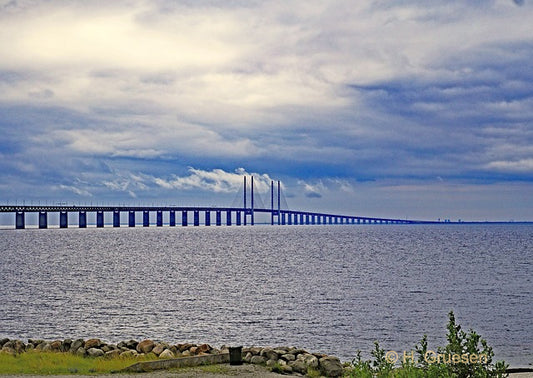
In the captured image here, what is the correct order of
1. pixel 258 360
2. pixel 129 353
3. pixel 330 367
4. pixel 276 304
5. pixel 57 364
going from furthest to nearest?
pixel 276 304, pixel 129 353, pixel 258 360, pixel 57 364, pixel 330 367

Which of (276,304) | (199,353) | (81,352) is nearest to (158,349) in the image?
(199,353)

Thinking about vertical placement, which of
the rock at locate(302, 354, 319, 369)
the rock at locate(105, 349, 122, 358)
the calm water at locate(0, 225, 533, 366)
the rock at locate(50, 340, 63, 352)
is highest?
the rock at locate(302, 354, 319, 369)

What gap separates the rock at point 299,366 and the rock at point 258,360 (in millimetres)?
944

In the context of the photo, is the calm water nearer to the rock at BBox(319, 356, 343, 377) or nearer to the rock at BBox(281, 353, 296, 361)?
the rock at BBox(281, 353, 296, 361)

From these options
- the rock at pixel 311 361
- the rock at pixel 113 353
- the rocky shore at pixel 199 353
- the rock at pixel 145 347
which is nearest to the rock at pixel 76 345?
the rocky shore at pixel 199 353

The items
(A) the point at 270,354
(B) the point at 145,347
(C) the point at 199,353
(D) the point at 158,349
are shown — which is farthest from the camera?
(B) the point at 145,347

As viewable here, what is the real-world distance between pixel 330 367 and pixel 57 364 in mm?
7751

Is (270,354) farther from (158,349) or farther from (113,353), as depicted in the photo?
(113,353)

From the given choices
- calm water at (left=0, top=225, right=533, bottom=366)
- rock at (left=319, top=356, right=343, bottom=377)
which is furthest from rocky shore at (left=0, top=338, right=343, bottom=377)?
calm water at (left=0, top=225, right=533, bottom=366)

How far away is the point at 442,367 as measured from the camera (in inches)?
460

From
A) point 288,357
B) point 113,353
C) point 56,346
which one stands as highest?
point 288,357

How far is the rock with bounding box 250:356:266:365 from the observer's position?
19812 mm

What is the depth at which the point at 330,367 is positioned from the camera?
1886 cm

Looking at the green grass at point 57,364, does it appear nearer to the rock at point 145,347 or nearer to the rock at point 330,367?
the rock at point 145,347
